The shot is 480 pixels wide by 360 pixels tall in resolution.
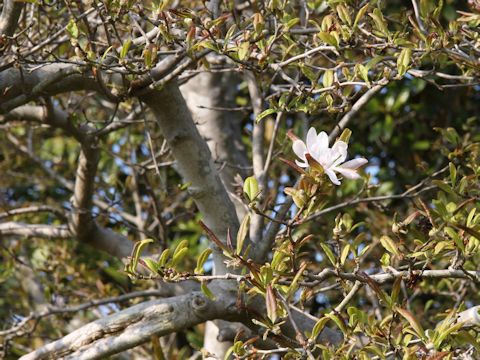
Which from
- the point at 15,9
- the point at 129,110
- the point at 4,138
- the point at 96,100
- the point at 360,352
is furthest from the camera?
the point at 4,138

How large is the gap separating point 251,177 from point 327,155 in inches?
11.2

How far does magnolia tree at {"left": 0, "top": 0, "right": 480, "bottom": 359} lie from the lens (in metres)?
1.68

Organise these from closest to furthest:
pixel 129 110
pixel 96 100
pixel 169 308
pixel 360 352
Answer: pixel 360 352 → pixel 169 308 → pixel 129 110 → pixel 96 100

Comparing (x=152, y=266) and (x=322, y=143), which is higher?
(x=322, y=143)

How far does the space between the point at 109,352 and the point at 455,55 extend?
130 cm

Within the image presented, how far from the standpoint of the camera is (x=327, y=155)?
1.49 m

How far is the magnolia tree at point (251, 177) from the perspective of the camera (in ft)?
5.50

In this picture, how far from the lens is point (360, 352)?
161 cm

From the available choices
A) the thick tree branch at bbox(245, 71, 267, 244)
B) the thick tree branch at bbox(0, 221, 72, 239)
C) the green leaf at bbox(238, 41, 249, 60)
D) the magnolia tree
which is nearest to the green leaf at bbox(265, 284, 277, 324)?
the magnolia tree

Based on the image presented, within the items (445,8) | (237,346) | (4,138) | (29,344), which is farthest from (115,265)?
(237,346)

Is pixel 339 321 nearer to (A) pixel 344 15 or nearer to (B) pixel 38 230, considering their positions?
(A) pixel 344 15

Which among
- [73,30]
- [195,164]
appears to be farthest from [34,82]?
[195,164]

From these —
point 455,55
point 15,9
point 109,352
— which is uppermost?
point 15,9

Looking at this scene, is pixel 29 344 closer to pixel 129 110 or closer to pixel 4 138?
pixel 4 138
